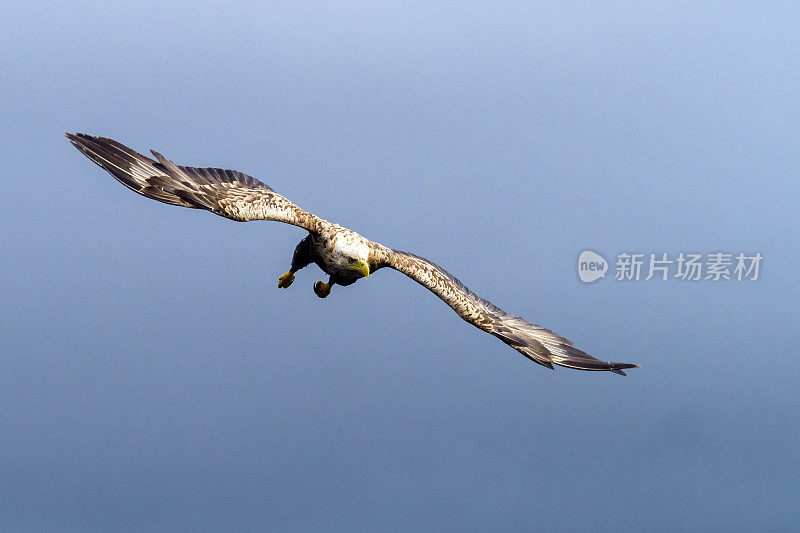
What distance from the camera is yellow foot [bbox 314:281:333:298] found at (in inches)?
605

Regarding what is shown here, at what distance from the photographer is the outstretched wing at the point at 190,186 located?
13.3 metres

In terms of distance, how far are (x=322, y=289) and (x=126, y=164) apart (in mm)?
3911

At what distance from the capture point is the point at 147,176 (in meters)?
13.6

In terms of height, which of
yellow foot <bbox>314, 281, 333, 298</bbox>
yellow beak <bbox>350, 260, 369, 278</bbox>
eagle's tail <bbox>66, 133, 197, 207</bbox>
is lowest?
yellow foot <bbox>314, 281, 333, 298</bbox>

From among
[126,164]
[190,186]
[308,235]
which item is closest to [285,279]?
[308,235]

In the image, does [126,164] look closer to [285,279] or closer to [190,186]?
[190,186]

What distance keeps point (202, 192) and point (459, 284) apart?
16.8 ft

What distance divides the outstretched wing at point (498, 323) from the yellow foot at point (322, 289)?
1.27 metres

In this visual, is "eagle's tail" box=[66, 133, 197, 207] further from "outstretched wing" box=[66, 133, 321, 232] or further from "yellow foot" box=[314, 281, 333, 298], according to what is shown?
"yellow foot" box=[314, 281, 333, 298]

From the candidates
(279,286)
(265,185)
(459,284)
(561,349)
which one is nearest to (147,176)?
(265,185)

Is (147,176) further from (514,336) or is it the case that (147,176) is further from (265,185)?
(514,336)

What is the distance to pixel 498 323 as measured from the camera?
1509 cm

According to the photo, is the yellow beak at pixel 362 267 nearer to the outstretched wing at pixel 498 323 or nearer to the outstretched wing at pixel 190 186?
the outstretched wing at pixel 498 323

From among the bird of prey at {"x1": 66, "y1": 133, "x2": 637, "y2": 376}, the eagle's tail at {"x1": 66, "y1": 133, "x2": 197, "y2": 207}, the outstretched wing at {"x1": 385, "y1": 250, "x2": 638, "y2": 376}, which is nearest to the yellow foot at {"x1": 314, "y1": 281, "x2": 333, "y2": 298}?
the bird of prey at {"x1": 66, "y1": 133, "x2": 637, "y2": 376}
